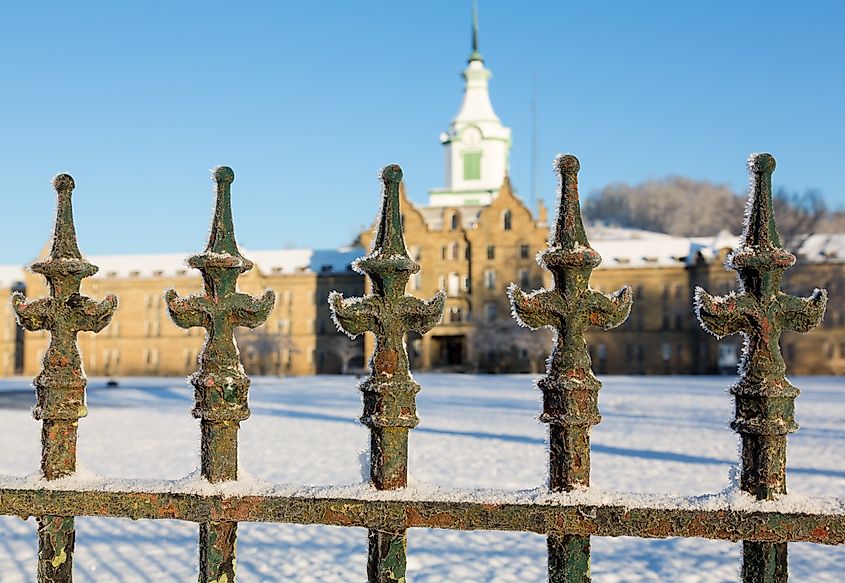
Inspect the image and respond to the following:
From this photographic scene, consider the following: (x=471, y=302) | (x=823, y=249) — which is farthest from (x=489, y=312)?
(x=823, y=249)

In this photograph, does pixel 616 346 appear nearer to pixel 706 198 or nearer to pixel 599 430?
pixel 599 430

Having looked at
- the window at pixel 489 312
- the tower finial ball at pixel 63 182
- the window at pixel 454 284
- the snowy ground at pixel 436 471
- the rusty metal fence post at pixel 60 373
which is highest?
the window at pixel 454 284

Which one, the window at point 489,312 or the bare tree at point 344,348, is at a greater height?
the window at point 489,312

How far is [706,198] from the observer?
127 metres

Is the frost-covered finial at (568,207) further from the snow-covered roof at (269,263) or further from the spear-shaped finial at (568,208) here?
the snow-covered roof at (269,263)

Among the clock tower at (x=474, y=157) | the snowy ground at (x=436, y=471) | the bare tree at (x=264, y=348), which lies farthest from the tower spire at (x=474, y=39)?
the snowy ground at (x=436, y=471)

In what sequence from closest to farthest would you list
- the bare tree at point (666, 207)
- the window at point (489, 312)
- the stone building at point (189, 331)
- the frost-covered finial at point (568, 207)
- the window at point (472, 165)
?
the frost-covered finial at point (568, 207) < the window at point (489, 312) < the stone building at point (189, 331) < the window at point (472, 165) < the bare tree at point (666, 207)

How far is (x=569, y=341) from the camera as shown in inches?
79.1

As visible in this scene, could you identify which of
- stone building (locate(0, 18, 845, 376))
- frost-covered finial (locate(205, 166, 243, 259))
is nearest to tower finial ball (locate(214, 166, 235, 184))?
frost-covered finial (locate(205, 166, 243, 259))

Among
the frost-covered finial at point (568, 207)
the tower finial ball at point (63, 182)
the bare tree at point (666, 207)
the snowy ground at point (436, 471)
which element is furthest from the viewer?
the bare tree at point (666, 207)

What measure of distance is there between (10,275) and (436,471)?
2866 inches

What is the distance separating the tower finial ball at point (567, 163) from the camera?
2.03 metres

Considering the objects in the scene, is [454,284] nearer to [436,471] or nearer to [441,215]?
[441,215]

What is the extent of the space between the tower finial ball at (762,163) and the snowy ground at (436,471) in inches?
44.0
